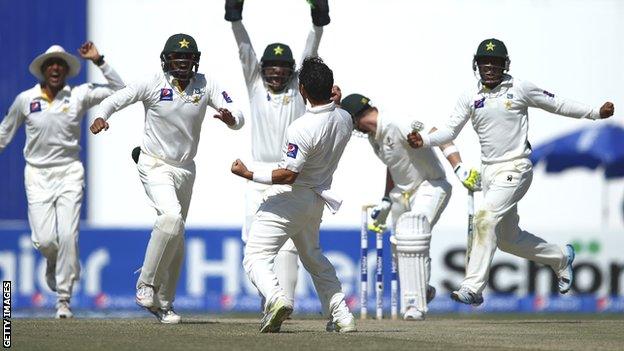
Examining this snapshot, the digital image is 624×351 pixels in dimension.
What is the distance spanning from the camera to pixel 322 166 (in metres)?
11.1

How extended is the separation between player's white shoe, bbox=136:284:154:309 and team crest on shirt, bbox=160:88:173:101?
138 cm

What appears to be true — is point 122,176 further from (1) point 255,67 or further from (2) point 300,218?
(2) point 300,218

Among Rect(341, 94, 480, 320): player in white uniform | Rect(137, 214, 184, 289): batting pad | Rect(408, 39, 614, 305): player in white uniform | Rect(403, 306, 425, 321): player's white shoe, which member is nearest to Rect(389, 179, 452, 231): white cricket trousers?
Rect(341, 94, 480, 320): player in white uniform

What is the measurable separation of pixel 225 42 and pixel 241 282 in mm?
4597

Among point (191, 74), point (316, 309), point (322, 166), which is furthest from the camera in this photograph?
point (316, 309)

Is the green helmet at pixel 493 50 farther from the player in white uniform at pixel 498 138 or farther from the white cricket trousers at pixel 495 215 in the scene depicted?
the white cricket trousers at pixel 495 215

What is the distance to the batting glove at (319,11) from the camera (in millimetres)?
13008

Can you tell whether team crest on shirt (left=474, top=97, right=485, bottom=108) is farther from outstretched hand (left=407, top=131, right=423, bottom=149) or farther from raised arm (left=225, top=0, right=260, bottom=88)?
raised arm (left=225, top=0, right=260, bottom=88)

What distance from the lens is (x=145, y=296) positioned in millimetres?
12328

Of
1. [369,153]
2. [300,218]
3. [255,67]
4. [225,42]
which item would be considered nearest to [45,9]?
[225,42]

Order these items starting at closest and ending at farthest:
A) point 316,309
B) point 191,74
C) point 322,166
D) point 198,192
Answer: point 322,166, point 191,74, point 316,309, point 198,192

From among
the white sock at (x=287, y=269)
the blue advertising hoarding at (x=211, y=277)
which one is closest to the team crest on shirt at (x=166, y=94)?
the white sock at (x=287, y=269)

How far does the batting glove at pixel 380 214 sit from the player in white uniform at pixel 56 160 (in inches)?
96.0

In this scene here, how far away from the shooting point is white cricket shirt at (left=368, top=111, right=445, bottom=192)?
1393 cm
